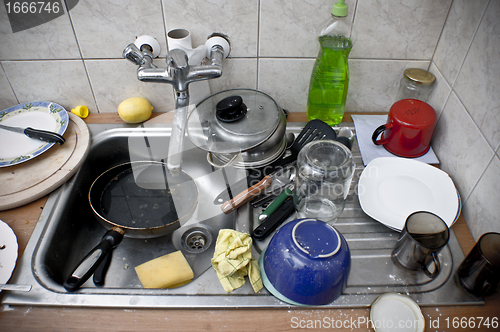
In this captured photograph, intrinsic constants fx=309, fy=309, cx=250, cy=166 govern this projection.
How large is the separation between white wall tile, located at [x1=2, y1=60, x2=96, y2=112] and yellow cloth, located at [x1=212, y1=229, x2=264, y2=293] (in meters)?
0.67

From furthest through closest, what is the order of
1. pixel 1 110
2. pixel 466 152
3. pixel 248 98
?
pixel 1 110 < pixel 248 98 < pixel 466 152

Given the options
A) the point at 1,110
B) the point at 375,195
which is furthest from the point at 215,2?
the point at 1,110

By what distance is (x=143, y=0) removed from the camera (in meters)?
0.79

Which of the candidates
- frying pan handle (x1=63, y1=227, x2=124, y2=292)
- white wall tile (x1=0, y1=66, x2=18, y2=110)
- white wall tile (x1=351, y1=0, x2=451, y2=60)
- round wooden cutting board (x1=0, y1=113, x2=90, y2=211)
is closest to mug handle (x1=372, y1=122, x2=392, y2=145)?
white wall tile (x1=351, y1=0, x2=451, y2=60)

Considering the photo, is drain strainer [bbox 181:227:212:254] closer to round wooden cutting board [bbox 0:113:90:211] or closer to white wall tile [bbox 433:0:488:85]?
round wooden cutting board [bbox 0:113:90:211]

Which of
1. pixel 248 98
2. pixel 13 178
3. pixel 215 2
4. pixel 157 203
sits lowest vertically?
pixel 157 203

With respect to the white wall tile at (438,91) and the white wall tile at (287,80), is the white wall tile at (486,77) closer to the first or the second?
the white wall tile at (438,91)

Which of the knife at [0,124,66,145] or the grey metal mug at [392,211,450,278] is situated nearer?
the grey metal mug at [392,211,450,278]

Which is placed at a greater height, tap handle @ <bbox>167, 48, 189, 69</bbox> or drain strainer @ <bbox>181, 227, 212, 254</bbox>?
tap handle @ <bbox>167, 48, 189, 69</bbox>

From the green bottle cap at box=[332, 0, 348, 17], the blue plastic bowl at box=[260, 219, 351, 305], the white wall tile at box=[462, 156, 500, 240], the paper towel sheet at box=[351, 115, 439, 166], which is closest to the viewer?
the blue plastic bowl at box=[260, 219, 351, 305]

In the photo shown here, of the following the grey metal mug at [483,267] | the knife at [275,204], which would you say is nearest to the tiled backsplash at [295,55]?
the grey metal mug at [483,267]

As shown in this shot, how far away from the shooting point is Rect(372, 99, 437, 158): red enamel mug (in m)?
0.80

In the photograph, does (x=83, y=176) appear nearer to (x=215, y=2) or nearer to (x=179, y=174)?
(x=179, y=174)

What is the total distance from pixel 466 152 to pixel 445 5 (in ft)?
1.27
